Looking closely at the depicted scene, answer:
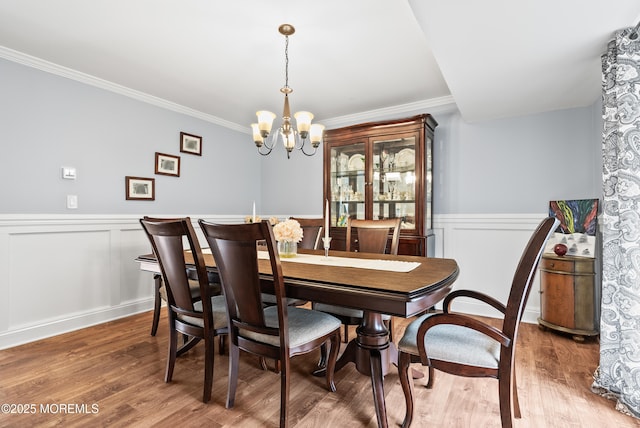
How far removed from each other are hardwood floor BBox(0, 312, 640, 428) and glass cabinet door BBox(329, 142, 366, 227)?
1724mm

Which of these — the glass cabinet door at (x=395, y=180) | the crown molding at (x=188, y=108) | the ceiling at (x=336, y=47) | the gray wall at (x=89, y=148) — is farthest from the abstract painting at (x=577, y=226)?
the gray wall at (x=89, y=148)

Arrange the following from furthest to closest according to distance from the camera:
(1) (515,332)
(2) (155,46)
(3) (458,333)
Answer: (2) (155,46), (3) (458,333), (1) (515,332)

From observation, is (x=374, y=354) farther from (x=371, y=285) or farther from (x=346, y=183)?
(x=346, y=183)

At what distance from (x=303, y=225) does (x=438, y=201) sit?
155 cm

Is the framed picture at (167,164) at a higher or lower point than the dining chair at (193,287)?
higher

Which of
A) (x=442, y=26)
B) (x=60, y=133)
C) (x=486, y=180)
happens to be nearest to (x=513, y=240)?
(x=486, y=180)

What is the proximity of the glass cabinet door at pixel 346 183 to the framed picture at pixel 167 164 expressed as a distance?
5.68ft

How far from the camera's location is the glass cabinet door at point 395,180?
10.9 ft

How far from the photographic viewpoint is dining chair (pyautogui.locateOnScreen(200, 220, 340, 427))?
143cm

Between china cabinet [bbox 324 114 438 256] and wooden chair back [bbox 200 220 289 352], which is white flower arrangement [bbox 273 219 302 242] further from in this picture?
china cabinet [bbox 324 114 438 256]

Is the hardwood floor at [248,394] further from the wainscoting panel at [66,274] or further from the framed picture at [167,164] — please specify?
the framed picture at [167,164]

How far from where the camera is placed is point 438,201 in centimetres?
355

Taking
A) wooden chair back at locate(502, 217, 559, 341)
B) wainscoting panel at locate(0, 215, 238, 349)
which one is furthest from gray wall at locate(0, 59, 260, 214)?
wooden chair back at locate(502, 217, 559, 341)

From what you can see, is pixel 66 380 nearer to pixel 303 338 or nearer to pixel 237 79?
pixel 303 338
